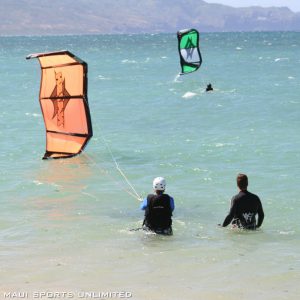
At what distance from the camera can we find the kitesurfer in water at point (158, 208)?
10.8m

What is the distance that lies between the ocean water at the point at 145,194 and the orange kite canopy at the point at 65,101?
1.18 metres

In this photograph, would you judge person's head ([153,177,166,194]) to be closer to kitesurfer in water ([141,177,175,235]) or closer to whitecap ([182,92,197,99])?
kitesurfer in water ([141,177,175,235])

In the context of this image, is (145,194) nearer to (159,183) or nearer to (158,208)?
(158,208)

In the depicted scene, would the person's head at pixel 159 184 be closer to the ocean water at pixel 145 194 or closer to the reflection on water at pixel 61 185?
the ocean water at pixel 145 194

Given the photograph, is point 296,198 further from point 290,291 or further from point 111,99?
point 111,99

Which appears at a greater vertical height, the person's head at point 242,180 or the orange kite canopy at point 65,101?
the orange kite canopy at point 65,101

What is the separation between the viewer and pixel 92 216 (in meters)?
13.9

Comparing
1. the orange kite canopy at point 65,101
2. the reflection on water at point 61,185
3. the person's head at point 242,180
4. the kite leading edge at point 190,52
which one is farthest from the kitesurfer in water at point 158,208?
the kite leading edge at point 190,52

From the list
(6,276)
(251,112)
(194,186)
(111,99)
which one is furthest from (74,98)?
(111,99)

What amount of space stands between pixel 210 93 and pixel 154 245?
2983 centimetres

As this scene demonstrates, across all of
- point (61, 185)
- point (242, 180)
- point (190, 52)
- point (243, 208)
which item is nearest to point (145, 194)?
point (61, 185)

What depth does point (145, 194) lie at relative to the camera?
52.4ft

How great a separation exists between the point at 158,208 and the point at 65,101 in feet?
15.5

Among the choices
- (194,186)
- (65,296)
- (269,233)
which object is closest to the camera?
(65,296)
